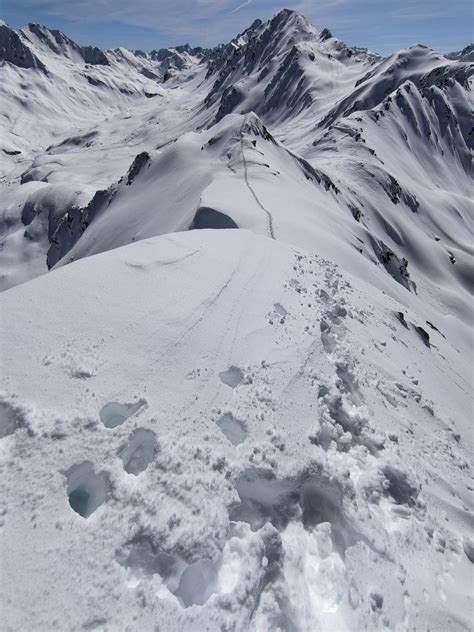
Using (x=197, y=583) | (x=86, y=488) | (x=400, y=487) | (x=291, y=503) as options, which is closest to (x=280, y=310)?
(x=400, y=487)

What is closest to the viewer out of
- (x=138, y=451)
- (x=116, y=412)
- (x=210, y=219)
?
(x=138, y=451)

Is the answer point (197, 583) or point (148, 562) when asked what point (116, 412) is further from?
point (197, 583)

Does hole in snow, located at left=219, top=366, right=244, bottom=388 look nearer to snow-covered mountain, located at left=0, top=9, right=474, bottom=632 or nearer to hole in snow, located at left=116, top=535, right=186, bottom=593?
snow-covered mountain, located at left=0, top=9, right=474, bottom=632

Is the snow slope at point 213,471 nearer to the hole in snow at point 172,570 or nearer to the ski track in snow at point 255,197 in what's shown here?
the hole in snow at point 172,570

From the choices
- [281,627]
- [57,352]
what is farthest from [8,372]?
[281,627]

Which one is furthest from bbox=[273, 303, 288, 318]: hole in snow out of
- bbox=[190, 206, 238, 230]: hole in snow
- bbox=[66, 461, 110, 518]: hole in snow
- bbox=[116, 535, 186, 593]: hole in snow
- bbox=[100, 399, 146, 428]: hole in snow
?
bbox=[190, 206, 238, 230]: hole in snow

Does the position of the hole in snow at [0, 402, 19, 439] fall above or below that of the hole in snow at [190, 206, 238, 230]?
below

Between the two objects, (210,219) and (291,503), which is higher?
(291,503)

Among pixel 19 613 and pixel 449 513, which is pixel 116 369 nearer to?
pixel 19 613
